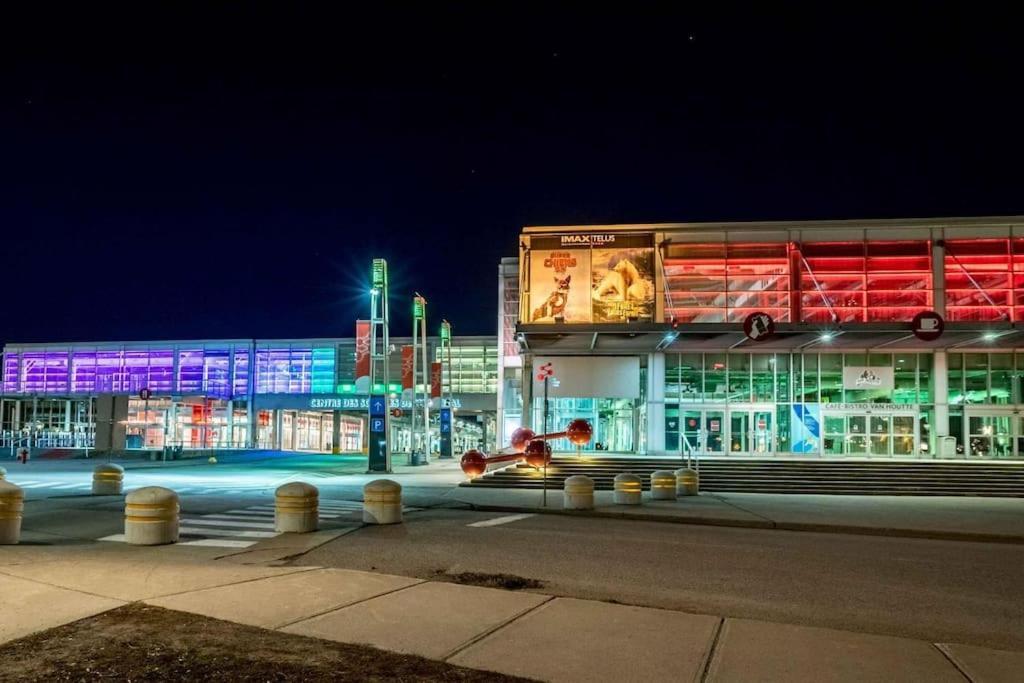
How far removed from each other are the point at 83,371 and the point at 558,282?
5568cm

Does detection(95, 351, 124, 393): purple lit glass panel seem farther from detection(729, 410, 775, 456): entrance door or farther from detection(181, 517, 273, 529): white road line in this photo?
detection(181, 517, 273, 529): white road line

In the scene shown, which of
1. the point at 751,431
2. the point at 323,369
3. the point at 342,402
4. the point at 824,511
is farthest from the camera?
the point at 323,369

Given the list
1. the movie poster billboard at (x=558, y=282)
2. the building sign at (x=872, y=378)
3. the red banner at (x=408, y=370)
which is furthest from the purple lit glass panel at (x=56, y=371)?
the building sign at (x=872, y=378)

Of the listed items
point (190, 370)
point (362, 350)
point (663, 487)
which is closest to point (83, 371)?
point (190, 370)

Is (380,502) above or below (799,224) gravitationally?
below

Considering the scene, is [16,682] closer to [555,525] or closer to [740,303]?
[555,525]

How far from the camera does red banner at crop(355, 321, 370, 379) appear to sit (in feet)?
121

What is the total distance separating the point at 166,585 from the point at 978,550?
40.4 feet

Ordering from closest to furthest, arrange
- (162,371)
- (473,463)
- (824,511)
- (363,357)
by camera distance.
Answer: (824,511), (473,463), (363,357), (162,371)

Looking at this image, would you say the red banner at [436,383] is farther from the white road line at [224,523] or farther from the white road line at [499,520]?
the white road line at [224,523]

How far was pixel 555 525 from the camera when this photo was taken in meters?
15.8

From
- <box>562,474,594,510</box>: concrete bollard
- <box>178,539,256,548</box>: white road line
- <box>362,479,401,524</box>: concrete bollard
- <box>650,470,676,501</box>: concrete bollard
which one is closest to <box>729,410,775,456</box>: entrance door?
<box>650,470,676,501</box>: concrete bollard

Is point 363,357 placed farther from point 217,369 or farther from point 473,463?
point 217,369

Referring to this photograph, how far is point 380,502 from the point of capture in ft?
49.3
